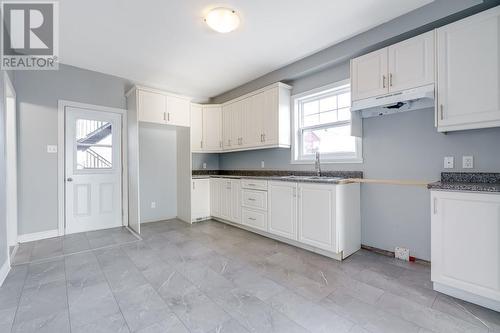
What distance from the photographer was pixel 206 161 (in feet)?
16.9

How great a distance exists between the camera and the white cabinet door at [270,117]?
3.64m

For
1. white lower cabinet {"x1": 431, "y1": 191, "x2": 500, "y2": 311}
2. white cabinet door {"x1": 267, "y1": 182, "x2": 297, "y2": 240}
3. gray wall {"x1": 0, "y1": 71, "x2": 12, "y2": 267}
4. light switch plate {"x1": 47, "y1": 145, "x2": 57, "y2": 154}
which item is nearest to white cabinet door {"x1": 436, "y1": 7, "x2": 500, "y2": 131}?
white lower cabinet {"x1": 431, "y1": 191, "x2": 500, "y2": 311}

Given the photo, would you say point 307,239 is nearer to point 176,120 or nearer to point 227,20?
point 227,20

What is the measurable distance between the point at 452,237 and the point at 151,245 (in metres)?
3.29

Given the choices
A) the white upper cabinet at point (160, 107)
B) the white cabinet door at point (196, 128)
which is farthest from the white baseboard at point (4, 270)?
the white cabinet door at point (196, 128)

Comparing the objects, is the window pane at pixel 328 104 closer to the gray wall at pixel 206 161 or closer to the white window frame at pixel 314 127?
the white window frame at pixel 314 127

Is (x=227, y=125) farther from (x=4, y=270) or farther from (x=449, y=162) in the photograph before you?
(x=4, y=270)

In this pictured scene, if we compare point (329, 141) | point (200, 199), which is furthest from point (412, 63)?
point (200, 199)

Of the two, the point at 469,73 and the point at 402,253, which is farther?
the point at 402,253

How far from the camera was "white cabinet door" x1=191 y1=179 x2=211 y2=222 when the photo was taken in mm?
4371

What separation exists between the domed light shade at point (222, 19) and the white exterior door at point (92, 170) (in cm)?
267

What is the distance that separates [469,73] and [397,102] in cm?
56

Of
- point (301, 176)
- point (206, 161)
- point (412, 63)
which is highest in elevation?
point (412, 63)

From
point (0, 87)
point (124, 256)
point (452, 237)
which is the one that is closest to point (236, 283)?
point (124, 256)
